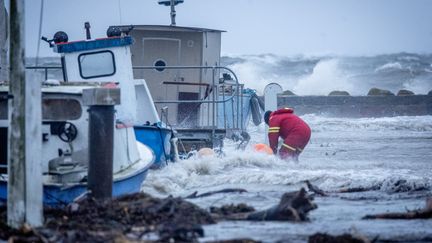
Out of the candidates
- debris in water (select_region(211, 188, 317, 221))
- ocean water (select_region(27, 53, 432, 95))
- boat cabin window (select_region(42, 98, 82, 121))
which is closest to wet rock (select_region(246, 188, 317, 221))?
debris in water (select_region(211, 188, 317, 221))

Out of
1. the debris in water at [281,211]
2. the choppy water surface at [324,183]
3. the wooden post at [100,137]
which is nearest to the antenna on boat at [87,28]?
the choppy water surface at [324,183]

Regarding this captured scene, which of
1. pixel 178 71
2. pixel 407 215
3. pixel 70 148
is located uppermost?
pixel 178 71

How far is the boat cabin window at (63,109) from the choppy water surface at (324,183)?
1751 mm

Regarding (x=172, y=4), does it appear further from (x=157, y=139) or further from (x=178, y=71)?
(x=157, y=139)

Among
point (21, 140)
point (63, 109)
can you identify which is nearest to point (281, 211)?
point (21, 140)

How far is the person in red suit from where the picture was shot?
52.4 feet

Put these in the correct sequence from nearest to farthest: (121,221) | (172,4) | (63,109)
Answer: (121,221) < (63,109) < (172,4)

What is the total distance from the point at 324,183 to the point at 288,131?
342cm

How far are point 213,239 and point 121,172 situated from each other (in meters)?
3.47

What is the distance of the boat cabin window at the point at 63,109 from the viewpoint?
982 centimetres

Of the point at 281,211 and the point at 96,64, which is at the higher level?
the point at 96,64

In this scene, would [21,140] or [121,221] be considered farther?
[121,221]

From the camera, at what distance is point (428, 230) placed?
25.8 ft

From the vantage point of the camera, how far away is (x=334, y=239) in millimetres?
6961
